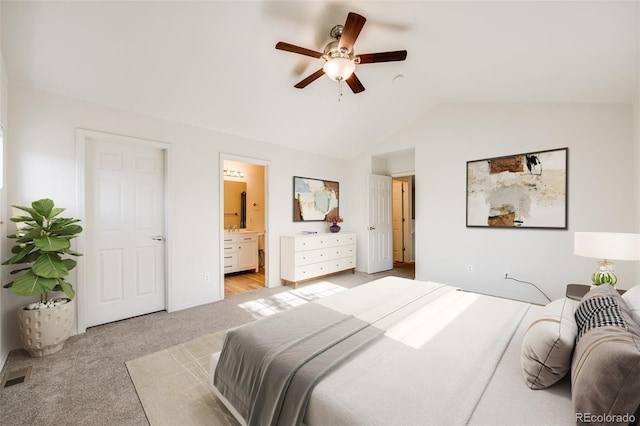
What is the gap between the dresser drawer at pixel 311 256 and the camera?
4.37 metres

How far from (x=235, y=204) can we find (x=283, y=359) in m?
5.08

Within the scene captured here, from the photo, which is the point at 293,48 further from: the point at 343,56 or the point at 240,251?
Result: the point at 240,251

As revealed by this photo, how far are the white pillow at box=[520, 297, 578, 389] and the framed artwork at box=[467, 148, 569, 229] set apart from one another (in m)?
2.91

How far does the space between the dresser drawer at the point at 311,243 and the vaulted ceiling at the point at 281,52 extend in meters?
2.05


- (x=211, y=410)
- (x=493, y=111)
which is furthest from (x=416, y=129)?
(x=211, y=410)

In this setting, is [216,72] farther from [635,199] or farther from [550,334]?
[635,199]

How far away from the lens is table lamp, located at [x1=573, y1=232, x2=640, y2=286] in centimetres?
187

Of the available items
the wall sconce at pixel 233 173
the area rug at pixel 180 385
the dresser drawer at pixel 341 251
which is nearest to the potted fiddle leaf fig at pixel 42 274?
the area rug at pixel 180 385

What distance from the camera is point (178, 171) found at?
339cm

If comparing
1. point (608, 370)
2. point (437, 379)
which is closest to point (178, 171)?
point (437, 379)

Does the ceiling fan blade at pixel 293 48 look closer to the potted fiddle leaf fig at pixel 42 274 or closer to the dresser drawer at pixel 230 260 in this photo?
the potted fiddle leaf fig at pixel 42 274

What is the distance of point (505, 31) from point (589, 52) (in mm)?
712

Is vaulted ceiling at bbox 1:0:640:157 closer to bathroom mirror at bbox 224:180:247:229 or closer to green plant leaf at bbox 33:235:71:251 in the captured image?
green plant leaf at bbox 33:235:71:251

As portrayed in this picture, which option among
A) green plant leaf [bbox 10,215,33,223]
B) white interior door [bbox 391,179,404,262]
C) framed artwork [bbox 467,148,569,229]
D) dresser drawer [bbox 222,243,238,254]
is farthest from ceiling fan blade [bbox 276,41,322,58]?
white interior door [bbox 391,179,404,262]
